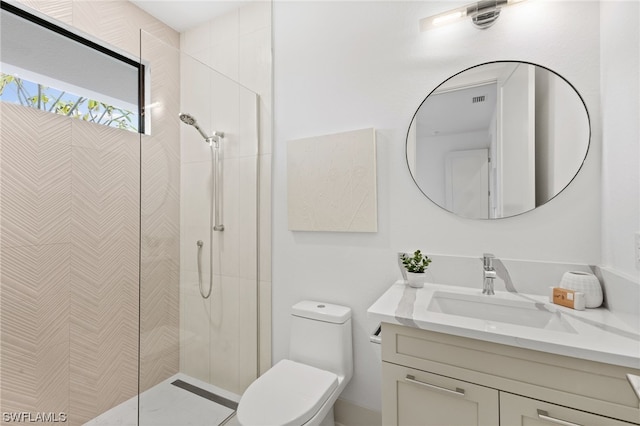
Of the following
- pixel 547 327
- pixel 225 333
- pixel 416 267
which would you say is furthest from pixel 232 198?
pixel 547 327

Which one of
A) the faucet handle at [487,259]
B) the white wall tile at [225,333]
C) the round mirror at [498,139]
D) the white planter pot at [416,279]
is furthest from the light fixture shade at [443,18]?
the white wall tile at [225,333]

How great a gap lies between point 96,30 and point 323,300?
6.97 ft

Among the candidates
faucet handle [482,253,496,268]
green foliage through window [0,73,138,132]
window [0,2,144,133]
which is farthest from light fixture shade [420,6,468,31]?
green foliage through window [0,73,138,132]

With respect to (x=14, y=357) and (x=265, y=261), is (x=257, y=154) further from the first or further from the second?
(x=14, y=357)

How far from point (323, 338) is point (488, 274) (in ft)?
2.88

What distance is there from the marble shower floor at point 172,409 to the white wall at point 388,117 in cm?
43

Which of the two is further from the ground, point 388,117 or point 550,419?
point 388,117

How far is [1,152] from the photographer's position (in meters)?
1.43

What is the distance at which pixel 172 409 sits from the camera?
1.53 meters

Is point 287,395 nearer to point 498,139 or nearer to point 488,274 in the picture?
point 488,274

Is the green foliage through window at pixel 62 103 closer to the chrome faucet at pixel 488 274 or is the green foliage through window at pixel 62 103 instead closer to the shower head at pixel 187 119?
the shower head at pixel 187 119

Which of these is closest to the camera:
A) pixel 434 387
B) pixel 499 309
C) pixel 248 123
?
pixel 434 387

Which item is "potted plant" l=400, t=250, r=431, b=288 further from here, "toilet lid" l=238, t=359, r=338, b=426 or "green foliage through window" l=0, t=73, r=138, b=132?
"green foliage through window" l=0, t=73, r=138, b=132

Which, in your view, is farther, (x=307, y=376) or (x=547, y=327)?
(x=307, y=376)
